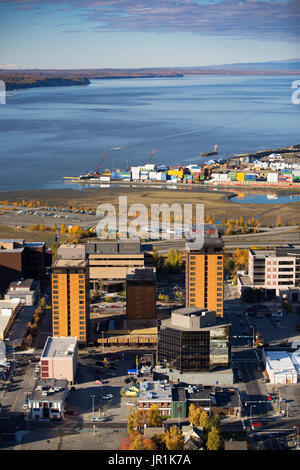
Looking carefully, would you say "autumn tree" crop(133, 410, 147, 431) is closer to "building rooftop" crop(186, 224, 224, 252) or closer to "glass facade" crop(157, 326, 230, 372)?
"glass facade" crop(157, 326, 230, 372)

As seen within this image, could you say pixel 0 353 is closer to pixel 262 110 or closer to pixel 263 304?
pixel 263 304

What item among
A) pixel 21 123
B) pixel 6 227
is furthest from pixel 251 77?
pixel 6 227

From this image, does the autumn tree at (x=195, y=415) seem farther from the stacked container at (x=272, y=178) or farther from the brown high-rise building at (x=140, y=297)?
the stacked container at (x=272, y=178)

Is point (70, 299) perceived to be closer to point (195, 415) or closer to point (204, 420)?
point (195, 415)

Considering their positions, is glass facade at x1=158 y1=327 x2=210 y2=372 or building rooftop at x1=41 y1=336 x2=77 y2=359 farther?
building rooftop at x1=41 y1=336 x2=77 y2=359

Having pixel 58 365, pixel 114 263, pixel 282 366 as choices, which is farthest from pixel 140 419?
pixel 114 263

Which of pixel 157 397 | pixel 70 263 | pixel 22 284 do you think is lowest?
pixel 157 397

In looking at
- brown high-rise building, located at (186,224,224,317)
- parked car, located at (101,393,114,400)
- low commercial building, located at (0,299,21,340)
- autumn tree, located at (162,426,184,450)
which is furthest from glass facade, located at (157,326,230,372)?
low commercial building, located at (0,299,21,340)
